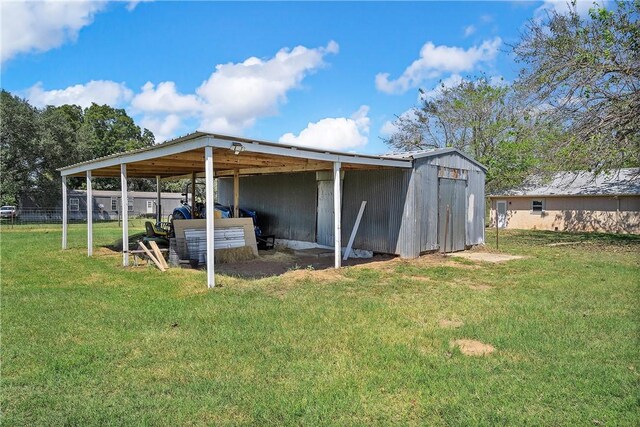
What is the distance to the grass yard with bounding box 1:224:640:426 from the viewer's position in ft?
9.48

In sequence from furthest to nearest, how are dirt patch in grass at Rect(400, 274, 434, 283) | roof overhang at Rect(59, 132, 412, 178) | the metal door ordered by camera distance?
1. the metal door
2. dirt patch in grass at Rect(400, 274, 434, 283)
3. roof overhang at Rect(59, 132, 412, 178)

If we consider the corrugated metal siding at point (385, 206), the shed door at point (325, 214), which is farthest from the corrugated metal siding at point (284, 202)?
the shed door at point (325, 214)

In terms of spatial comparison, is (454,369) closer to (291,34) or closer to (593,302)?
(593,302)

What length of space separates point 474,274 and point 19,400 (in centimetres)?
742

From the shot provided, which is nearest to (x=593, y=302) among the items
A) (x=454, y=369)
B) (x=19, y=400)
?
(x=454, y=369)

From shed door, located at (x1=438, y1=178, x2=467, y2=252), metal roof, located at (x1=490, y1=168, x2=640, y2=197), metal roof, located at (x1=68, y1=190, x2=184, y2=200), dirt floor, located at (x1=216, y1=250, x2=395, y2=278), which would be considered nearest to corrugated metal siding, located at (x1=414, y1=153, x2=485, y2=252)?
shed door, located at (x1=438, y1=178, x2=467, y2=252)

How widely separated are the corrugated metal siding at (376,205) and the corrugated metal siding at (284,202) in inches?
54.2

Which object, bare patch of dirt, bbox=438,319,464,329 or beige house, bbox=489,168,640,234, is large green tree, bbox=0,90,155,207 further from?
bare patch of dirt, bbox=438,319,464,329

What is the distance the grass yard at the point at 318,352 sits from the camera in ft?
9.48

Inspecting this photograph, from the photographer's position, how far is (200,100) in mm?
20344

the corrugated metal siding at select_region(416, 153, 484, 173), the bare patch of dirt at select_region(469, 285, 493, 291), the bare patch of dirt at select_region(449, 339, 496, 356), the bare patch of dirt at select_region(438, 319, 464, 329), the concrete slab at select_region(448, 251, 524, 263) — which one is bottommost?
the bare patch of dirt at select_region(449, 339, 496, 356)

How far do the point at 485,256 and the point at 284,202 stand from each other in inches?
242

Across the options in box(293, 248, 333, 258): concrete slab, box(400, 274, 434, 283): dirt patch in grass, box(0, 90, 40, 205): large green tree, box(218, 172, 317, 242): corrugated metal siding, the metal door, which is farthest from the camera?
box(0, 90, 40, 205): large green tree

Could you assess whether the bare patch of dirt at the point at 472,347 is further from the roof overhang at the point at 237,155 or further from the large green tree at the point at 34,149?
the large green tree at the point at 34,149
